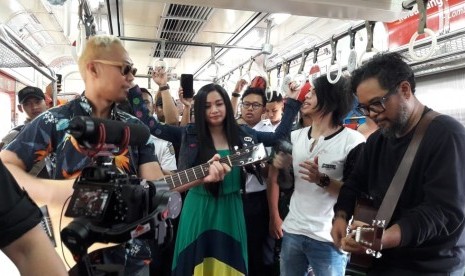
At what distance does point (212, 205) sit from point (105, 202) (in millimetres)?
1494

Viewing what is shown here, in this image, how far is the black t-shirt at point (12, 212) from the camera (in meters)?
0.78

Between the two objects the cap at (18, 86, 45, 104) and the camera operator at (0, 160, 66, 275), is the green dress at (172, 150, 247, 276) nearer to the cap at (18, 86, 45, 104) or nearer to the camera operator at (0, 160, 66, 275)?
the camera operator at (0, 160, 66, 275)

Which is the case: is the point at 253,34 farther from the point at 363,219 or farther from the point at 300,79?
the point at 363,219

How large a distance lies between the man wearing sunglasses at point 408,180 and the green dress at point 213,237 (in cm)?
72

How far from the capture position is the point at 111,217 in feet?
3.27

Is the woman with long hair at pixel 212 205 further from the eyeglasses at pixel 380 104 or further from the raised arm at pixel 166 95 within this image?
the eyeglasses at pixel 380 104

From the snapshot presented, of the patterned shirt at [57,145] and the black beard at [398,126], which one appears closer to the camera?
the patterned shirt at [57,145]

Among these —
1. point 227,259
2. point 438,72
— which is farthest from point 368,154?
point 438,72

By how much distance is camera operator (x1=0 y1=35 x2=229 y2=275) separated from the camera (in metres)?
1.56

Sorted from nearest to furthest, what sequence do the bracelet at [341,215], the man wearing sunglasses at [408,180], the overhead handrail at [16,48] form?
the man wearing sunglasses at [408,180] < the bracelet at [341,215] < the overhead handrail at [16,48]

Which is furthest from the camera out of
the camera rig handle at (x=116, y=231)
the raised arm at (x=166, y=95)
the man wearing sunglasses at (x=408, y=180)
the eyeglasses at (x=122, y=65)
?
the raised arm at (x=166, y=95)

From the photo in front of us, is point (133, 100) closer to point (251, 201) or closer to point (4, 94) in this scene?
point (251, 201)

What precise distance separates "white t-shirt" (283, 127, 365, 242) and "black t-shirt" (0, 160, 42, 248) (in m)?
1.69

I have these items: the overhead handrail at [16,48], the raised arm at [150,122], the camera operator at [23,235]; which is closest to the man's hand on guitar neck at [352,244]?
the camera operator at [23,235]
